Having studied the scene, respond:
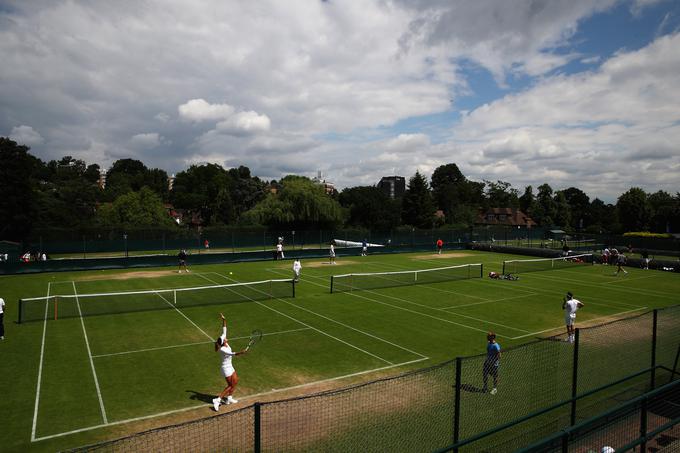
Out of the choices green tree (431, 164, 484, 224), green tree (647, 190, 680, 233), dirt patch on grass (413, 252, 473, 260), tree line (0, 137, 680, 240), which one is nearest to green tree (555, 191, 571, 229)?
tree line (0, 137, 680, 240)

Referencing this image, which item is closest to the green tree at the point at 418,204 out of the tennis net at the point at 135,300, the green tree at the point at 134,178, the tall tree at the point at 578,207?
the tall tree at the point at 578,207

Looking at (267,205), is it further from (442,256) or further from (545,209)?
(545,209)

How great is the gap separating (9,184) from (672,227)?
108m

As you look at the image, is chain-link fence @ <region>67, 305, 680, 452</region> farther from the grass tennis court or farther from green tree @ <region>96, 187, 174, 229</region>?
green tree @ <region>96, 187, 174, 229</region>

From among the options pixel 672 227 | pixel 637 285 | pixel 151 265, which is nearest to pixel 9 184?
pixel 151 265

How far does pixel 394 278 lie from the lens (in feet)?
109

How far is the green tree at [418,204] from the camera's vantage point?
93.9 metres

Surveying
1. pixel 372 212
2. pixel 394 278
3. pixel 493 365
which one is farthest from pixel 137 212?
pixel 493 365

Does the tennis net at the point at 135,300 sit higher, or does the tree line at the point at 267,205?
the tree line at the point at 267,205

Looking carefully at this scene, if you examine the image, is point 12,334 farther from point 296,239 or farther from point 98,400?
point 296,239

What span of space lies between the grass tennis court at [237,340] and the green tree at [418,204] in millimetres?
60516

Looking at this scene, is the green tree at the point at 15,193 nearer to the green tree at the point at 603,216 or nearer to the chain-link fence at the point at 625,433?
the chain-link fence at the point at 625,433

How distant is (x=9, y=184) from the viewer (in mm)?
61500

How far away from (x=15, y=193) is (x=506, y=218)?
104251 millimetres
